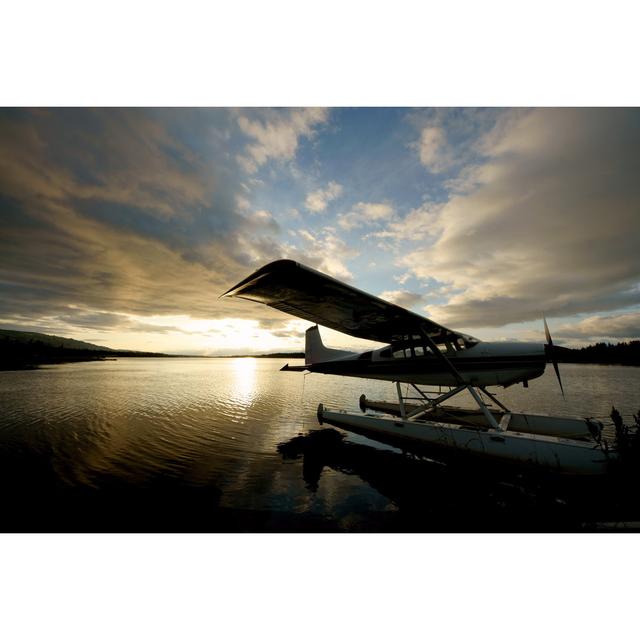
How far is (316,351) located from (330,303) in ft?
13.7

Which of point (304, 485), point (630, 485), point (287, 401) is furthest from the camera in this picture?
point (287, 401)

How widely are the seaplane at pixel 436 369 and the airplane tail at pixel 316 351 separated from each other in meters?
0.89

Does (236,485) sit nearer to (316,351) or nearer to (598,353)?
(316,351)

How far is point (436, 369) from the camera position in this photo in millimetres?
6410

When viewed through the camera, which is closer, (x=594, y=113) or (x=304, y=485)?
(x=304, y=485)

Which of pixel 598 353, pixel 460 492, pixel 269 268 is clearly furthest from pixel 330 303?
pixel 598 353

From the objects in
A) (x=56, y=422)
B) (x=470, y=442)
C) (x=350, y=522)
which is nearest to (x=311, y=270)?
(x=350, y=522)

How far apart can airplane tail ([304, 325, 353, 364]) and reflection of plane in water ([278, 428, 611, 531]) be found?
3.39m

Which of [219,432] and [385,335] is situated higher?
A: [385,335]

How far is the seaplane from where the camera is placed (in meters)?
4.26

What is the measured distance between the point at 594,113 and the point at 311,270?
6308mm

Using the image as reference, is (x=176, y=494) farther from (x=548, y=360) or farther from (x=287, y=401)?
(x=287, y=401)

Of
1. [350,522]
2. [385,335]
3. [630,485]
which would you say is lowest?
[350,522]

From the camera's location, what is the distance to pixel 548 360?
5574 mm
